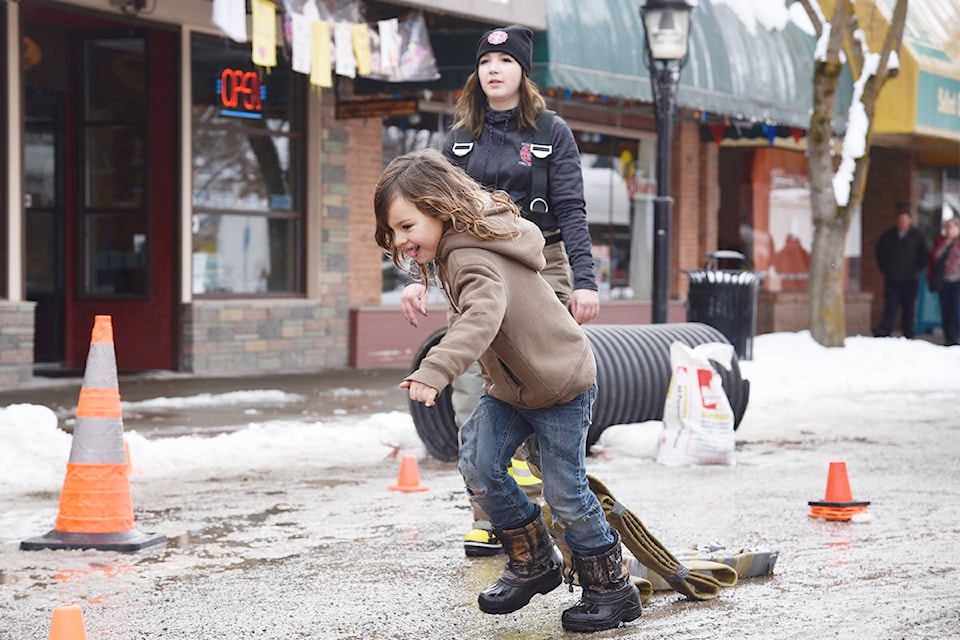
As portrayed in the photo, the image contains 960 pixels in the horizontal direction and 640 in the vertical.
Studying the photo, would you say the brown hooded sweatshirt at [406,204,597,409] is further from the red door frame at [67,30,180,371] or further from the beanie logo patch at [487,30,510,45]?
the red door frame at [67,30,180,371]

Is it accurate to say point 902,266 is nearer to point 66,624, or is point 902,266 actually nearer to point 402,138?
point 402,138

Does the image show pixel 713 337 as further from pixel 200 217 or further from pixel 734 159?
pixel 734 159

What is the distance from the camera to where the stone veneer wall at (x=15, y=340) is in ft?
39.3

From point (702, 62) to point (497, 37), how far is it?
37.5 feet

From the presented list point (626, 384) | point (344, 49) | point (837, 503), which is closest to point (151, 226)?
point (344, 49)

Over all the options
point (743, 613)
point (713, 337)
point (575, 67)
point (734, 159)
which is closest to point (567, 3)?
point (575, 67)

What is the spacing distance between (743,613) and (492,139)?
2.03 metres

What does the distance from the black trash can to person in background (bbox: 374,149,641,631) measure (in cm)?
1152

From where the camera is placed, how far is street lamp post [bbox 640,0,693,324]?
12.7m

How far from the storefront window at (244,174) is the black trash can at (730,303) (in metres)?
4.38

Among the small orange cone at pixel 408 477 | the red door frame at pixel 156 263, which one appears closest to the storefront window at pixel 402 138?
the red door frame at pixel 156 263

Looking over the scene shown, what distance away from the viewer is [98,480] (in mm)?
6062

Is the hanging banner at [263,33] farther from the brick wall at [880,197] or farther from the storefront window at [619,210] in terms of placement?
the brick wall at [880,197]

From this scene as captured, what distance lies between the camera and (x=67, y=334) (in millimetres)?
14195
